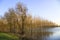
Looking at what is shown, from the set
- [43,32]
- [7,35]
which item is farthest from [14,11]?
[43,32]

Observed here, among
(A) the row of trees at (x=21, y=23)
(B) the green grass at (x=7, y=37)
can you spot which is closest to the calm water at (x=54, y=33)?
(A) the row of trees at (x=21, y=23)

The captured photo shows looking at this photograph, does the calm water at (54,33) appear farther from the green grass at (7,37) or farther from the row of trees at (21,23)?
the green grass at (7,37)

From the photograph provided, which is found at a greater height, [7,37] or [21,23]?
[21,23]

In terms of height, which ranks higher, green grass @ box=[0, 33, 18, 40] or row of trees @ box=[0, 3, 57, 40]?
row of trees @ box=[0, 3, 57, 40]

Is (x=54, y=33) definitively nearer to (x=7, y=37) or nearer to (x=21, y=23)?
(x=21, y=23)

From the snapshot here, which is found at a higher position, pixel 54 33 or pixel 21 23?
pixel 21 23

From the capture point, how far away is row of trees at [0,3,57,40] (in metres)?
2.19

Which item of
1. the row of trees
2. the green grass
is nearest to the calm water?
the row of trees

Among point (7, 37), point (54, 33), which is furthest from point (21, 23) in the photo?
point (54, 33)

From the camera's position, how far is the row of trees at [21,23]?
2189 mm

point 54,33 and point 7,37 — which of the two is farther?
point 7,37

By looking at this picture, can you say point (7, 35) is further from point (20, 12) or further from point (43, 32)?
point (43, 32)

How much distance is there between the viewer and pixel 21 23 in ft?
7.20

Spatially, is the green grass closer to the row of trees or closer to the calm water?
the row of trees
